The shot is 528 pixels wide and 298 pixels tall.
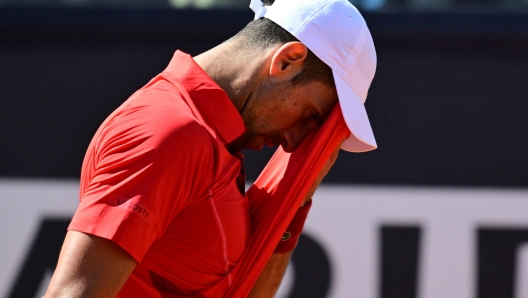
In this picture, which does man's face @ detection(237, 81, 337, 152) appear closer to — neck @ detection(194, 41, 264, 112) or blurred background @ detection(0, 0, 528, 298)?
neck @ detection(194, 41, 264, 112)

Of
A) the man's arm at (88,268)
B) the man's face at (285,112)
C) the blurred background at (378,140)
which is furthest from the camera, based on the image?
the blurred background at (378,140)

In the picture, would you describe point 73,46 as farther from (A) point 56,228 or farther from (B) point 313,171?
Result: (B) point 313,171

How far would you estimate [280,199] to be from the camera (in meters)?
1.36

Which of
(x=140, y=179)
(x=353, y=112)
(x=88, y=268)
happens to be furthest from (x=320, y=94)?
(x=88, y=268)

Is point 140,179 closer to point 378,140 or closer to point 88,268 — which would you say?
point 88,268

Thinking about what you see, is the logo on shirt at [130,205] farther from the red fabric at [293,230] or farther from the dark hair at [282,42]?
the red fabric at [293,230]

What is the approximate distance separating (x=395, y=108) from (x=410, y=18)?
323 millimetres

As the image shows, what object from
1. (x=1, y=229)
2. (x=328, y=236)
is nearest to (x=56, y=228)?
(x=1, y=229)

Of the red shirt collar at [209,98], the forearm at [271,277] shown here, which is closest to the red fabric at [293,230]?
the forearm at [271,277]

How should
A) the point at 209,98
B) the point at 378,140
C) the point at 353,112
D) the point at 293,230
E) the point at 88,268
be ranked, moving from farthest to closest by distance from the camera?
1. the point at 378,140
2. the point at 293,230
3. the point at 353,112
4. the point at 209,98
5. the point at 88,268

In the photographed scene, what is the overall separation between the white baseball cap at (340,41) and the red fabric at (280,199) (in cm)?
4

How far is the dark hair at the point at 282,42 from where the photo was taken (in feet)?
4.19

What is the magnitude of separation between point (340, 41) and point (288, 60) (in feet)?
0.35

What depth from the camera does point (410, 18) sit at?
8.21 feet
